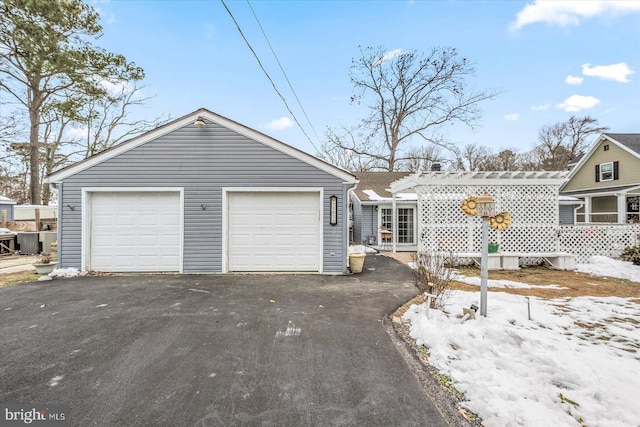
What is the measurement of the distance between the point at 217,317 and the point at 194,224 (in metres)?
3.65

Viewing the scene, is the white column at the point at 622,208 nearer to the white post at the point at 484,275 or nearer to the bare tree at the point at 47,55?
the white post at the point at 484,275

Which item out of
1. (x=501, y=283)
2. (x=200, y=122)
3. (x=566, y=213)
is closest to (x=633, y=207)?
(x=566, y=213)

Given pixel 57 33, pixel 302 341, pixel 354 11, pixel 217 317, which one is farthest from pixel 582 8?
pixel 57 33

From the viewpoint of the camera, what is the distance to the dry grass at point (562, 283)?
18.1 feet

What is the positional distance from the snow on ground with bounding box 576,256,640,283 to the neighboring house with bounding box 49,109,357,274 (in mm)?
7140

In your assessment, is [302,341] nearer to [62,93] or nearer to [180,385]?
[180,385]

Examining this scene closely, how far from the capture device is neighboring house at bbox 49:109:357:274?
7055 mm

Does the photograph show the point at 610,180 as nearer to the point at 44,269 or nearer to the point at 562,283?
the point at 562,283

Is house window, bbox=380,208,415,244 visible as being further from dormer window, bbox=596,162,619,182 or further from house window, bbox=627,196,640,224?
dormer window, bbox=596,162,619,182

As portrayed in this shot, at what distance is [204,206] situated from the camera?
7.07 meters

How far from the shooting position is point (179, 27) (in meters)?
8.22

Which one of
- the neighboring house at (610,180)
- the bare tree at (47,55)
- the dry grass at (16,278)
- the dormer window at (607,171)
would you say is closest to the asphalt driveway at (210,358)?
the dry grass at (16,278)

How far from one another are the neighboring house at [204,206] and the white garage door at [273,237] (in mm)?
27

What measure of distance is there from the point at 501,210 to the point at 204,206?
893cm
